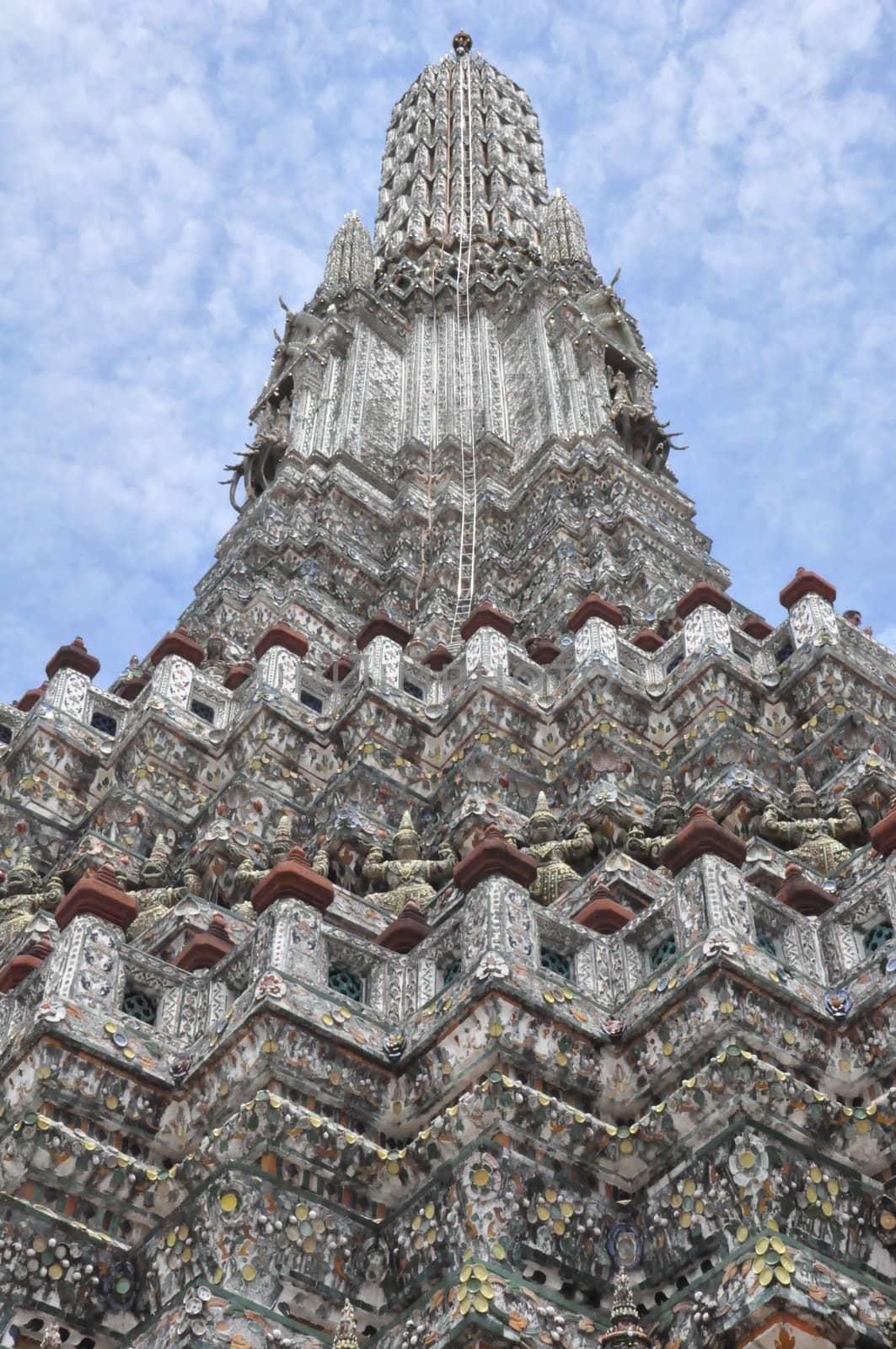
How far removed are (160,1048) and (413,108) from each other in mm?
42728

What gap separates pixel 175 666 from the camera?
24.3m

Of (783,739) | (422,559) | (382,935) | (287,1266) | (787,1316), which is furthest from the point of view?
(422,559)

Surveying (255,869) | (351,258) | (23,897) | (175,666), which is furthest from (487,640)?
(351,258)

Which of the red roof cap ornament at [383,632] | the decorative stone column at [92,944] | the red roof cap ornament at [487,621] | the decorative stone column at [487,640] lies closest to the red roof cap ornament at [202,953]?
the decorative stone column at [92,944]

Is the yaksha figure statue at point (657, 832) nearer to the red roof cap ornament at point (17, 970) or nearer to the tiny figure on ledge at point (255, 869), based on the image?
the tiny figure on ledge at point (255, 869)

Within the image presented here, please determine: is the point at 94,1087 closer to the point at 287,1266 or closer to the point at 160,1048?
the point at 160,1048

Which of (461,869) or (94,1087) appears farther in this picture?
(461,869)

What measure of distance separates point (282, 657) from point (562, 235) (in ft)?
76.7

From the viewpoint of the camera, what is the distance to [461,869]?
48.4 feet

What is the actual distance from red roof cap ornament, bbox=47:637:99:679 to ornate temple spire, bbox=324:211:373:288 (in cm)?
1932

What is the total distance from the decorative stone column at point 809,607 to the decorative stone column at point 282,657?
6301mm

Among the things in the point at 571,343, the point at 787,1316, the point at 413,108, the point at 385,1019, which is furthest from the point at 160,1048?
the point at 413,108

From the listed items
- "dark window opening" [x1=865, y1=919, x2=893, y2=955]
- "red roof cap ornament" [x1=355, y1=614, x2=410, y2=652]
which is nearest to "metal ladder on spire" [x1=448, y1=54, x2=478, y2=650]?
"red roof cap ornament" [x1=355, y1=614, x2=410, y2=652]

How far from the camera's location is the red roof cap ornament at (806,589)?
2327 cm
